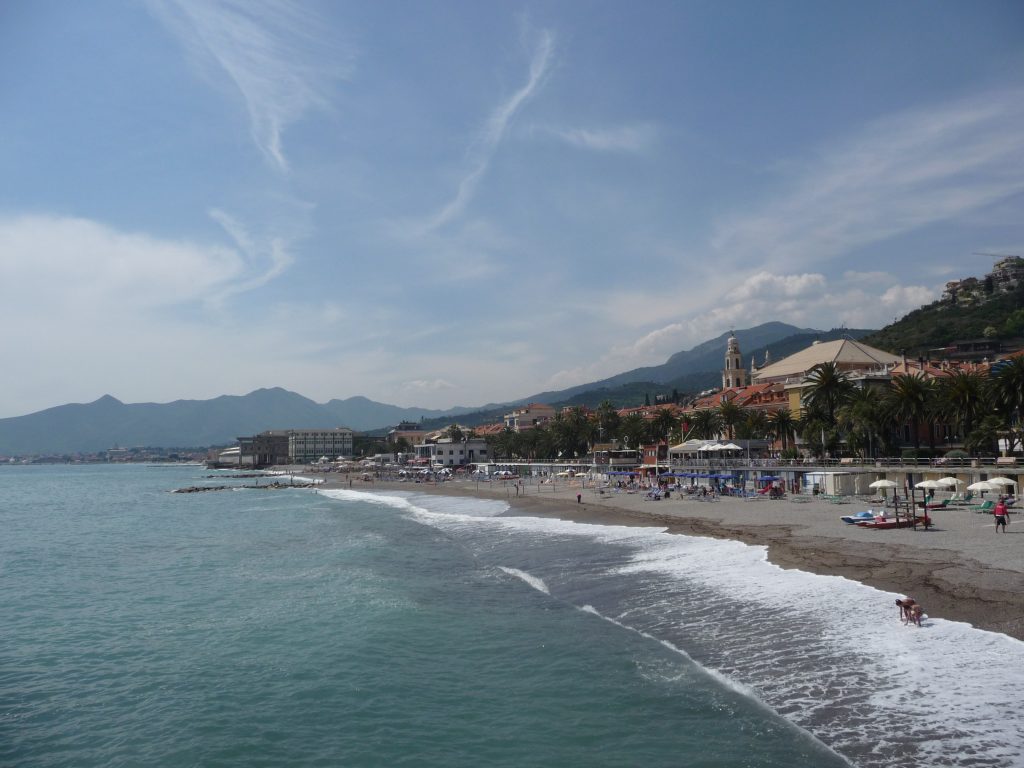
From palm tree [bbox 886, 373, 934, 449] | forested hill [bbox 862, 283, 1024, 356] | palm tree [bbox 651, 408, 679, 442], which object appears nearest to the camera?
palm tree [bbox 886, 373, 934, 449]

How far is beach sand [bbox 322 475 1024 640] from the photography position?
627 inches

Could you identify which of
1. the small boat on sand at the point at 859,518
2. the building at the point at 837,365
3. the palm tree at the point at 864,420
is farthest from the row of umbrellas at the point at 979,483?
the building at the point at 837,365

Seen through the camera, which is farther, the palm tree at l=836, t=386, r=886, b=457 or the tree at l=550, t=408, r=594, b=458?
the tree at l=550, t=408, r=594, b=458

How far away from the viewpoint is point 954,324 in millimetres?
143500

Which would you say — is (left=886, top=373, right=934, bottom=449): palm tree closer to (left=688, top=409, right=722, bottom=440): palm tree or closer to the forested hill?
(left=688, top=409, right=722, bottom=440): palm tree

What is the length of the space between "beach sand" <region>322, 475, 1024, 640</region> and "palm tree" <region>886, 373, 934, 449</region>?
44.4ft

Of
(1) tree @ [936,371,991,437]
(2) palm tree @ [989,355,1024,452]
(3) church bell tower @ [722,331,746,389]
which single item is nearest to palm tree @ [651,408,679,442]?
(3) church bell tower @ [722,331,746,389]

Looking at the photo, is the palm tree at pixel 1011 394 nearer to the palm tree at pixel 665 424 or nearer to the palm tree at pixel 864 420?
the palm tree at pixel 864 420

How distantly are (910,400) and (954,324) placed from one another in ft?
385

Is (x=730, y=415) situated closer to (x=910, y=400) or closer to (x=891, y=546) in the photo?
(x=910, y=400)

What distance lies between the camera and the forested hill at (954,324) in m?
128

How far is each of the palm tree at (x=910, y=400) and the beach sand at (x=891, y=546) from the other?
13525 mm

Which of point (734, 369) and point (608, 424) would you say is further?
point (734, 369)

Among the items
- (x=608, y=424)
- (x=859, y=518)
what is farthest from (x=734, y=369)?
(x=859, y=518)
